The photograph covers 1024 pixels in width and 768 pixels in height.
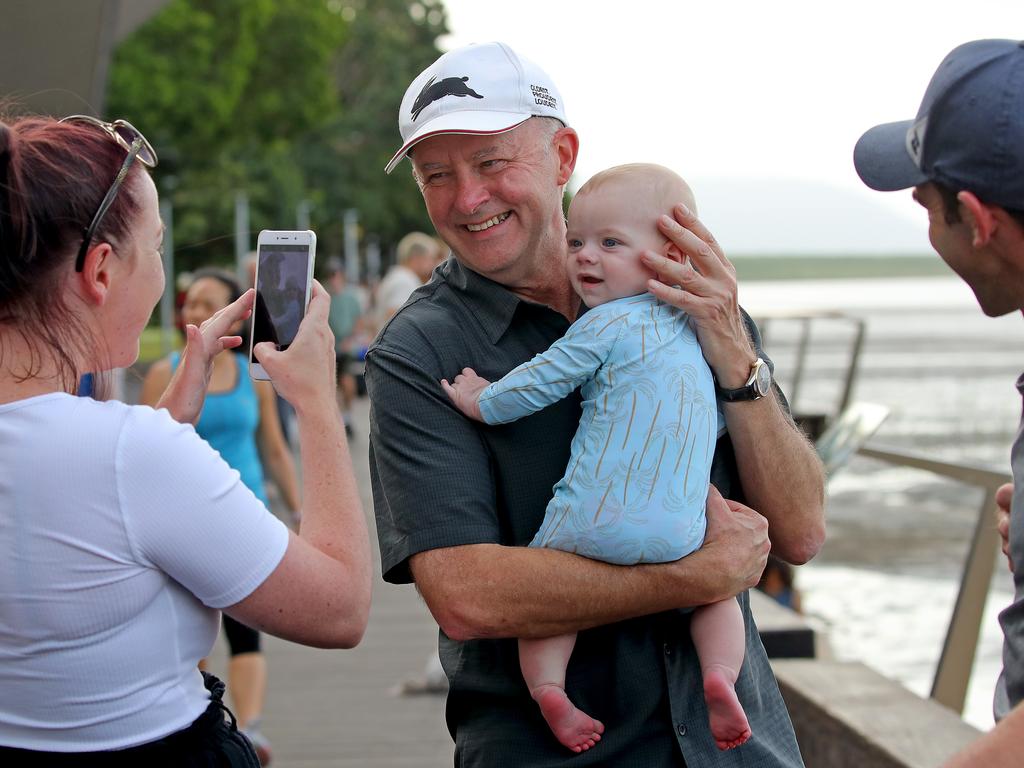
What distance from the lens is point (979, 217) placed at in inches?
81.9

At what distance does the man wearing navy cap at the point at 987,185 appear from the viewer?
2.04 m

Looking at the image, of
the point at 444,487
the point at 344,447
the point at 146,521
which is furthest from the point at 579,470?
the point at 146,521

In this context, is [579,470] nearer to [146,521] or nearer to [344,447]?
[344,447]

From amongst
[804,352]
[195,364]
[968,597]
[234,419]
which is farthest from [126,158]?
[804,352]

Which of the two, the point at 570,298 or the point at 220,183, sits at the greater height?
the point at 570,298

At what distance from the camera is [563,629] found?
253 centimetres

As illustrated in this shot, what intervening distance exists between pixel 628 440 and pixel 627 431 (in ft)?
0.06

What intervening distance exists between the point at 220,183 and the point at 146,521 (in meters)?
52.1

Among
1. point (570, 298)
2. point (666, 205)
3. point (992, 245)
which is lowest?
point (570, 298)

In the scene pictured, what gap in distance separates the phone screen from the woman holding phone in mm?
272

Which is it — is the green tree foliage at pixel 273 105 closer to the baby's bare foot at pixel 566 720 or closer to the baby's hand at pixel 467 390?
the baby's hand at pixel 467 390

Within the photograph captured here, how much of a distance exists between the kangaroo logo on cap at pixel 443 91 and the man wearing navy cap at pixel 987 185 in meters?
0.94

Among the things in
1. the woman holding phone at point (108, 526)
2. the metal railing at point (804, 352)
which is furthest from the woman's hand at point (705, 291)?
the metal railing at point (804, 352)

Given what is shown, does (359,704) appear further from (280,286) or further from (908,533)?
(908,533)
